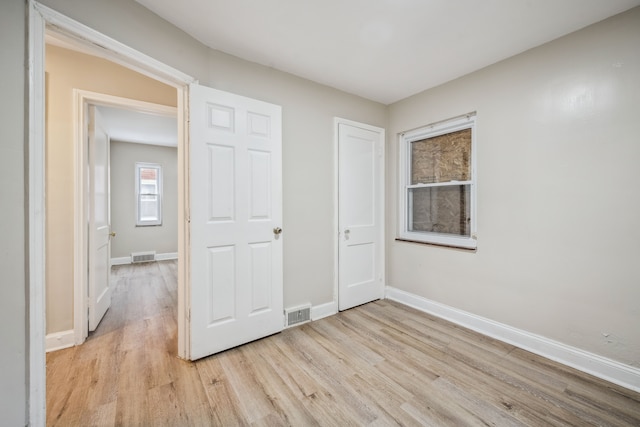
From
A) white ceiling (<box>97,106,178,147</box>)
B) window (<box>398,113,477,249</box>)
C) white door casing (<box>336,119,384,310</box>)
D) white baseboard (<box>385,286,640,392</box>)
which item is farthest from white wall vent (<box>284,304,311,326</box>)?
white ceiling (<box>97,106,178,147</box>)

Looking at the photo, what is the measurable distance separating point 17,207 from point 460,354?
296 centimetres

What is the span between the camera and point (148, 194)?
19.1 ft

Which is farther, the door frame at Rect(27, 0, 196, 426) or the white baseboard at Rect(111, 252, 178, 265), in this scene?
the white baseboard at Rect(111, 252, 178, 265)

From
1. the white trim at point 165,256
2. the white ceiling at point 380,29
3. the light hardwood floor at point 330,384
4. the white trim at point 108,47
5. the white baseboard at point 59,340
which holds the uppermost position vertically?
the white ceiling at point 380,29

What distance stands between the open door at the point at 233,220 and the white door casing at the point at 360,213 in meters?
0.83

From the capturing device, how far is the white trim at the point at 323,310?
2732mm

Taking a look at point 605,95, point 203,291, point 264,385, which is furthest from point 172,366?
point 605,95

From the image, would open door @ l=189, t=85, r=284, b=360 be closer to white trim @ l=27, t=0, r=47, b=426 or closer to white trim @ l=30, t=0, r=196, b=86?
white trim @ l=30, t=0, r=196, b=86

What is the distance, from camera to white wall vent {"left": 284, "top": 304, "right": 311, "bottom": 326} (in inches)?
100

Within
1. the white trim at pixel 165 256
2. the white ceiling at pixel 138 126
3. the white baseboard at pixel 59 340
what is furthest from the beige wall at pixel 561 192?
the white trim at pixel 165 256

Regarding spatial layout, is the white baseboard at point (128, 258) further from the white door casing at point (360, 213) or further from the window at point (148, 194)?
the white door casing at point (360, 213)

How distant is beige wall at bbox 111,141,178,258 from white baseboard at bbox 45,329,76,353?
12.8 ft

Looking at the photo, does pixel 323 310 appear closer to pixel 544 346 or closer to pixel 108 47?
pixel 544 346

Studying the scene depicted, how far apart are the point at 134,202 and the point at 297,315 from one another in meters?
5.18
